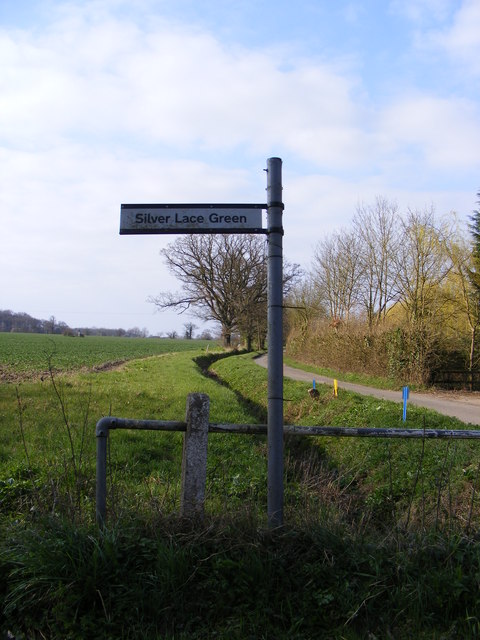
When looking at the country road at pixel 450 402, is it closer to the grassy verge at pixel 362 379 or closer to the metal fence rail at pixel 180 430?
the grassy verge at pixel 362 379

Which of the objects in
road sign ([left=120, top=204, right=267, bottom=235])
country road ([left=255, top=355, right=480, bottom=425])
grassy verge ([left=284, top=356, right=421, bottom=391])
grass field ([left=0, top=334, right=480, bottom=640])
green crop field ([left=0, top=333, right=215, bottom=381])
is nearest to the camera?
grass field ([left=0, top=334, right=480, bottom=640])

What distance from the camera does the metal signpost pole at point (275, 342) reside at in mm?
3666

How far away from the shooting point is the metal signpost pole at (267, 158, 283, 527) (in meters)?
3.67

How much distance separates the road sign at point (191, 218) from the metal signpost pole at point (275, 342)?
0.11 m

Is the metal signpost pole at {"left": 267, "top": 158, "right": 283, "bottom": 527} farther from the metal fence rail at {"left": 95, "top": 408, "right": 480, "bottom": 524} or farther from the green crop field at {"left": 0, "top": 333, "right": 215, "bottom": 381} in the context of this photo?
the green crop field at {"left": 0, "top": 333, "right": 215, "bottom": 381}

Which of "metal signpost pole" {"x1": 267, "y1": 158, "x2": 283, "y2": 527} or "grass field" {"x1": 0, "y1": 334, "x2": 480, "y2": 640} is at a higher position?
"metal signpost pole" {"x1": 267, "y1": 158, "x2": 283, "y2": 527}

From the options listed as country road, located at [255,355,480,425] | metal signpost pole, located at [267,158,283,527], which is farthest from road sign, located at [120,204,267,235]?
country road, located at [255,355,480,425]

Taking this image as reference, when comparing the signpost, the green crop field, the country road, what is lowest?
the country road

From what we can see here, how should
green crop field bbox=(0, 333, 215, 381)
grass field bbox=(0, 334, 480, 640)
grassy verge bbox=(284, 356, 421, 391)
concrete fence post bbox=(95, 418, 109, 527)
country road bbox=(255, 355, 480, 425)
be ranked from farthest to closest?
1. grassy verge bbox=(284, 356, 421, 391)
2. green crop field bbox=(0, 333, 215, 381)
3. country road bbox=(255, 355, 480, 425)
4. concrete fence post bbox=(95, 418, 109, 527)
5. grass field bbox=(0, 334, 480, 640)

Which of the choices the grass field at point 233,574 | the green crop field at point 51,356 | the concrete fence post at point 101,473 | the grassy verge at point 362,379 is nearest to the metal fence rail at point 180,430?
the concrete fence post at point 101,473

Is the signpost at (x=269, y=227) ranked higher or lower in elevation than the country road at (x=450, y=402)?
higher

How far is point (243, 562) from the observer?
3.12 m

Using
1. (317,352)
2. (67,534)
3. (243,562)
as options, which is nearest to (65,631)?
(67,534)

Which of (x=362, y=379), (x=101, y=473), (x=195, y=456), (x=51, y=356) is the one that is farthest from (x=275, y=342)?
(x=362, y=379)
